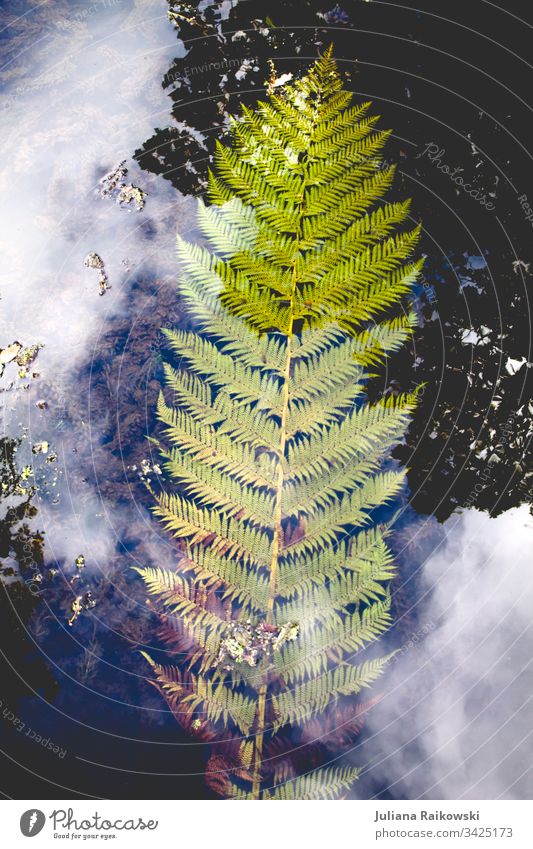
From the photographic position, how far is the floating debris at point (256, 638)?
10.3 feet

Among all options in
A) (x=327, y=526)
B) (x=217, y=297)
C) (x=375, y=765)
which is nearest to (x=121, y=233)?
(x=217, y=297)

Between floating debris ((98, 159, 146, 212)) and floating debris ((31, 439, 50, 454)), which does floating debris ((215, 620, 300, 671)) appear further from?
floating debris ((98, 159, 146, 212))

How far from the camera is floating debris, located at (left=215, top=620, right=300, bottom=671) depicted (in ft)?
10.3

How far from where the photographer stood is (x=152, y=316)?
12.2 ft

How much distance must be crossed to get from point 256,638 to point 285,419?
1.22 metres

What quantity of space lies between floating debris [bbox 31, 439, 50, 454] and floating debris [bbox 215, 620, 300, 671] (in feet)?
5.18

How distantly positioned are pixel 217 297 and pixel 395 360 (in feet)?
4.32

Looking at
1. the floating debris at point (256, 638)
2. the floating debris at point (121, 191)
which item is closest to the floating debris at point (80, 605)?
the floating debris at point (256, 638)

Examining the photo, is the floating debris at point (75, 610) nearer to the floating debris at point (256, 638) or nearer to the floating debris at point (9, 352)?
the floating debris at point (256, 638)

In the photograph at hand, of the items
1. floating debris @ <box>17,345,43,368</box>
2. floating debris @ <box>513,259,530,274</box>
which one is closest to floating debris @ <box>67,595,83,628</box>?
floating debris @ <box>17,345,43,368</box>

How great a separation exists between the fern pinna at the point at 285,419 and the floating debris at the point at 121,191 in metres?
1.02

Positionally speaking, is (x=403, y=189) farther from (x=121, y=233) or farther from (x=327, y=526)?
(x=327, y=526)
